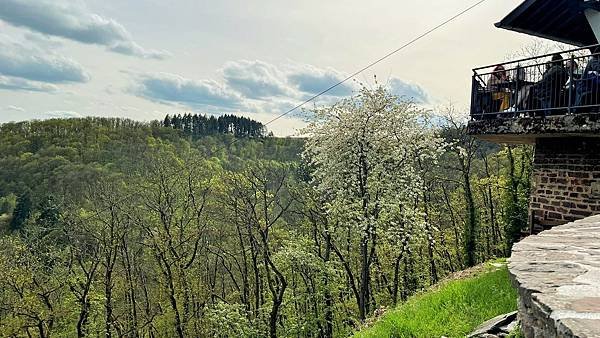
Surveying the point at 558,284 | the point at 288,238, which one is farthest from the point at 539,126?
the point at 288,238

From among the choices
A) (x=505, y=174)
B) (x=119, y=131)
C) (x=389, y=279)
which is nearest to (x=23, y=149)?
(x=119, y=131)

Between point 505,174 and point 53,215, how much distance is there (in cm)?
3560

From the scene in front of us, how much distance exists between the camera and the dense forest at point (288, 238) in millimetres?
18062

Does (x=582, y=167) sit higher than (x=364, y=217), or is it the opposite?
(x=582, y=167)

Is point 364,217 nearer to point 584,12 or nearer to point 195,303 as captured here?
point 584,12

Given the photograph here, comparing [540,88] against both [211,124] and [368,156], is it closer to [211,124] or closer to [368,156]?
[368,156]

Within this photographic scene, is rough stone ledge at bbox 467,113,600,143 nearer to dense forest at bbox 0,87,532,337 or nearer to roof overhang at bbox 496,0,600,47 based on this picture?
roof overhang at bbox 496,0,600,47

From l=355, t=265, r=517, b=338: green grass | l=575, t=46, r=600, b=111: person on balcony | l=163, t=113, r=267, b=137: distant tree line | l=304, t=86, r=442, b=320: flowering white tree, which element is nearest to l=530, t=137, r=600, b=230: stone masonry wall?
l=575, t=46, r=600, b=111: person on balcony

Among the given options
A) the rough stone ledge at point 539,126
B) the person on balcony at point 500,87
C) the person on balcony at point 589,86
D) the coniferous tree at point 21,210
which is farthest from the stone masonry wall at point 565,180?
the coniferous tree at point 21,210

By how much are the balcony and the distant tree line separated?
78.5 metres

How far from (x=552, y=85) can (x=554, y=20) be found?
3.39m

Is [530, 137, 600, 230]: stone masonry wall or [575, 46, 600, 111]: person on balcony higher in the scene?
[575, 46, 600, 111]: person on balcony

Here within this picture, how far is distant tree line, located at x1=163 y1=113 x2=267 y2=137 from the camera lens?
3465 inches

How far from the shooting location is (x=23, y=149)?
6656cm
